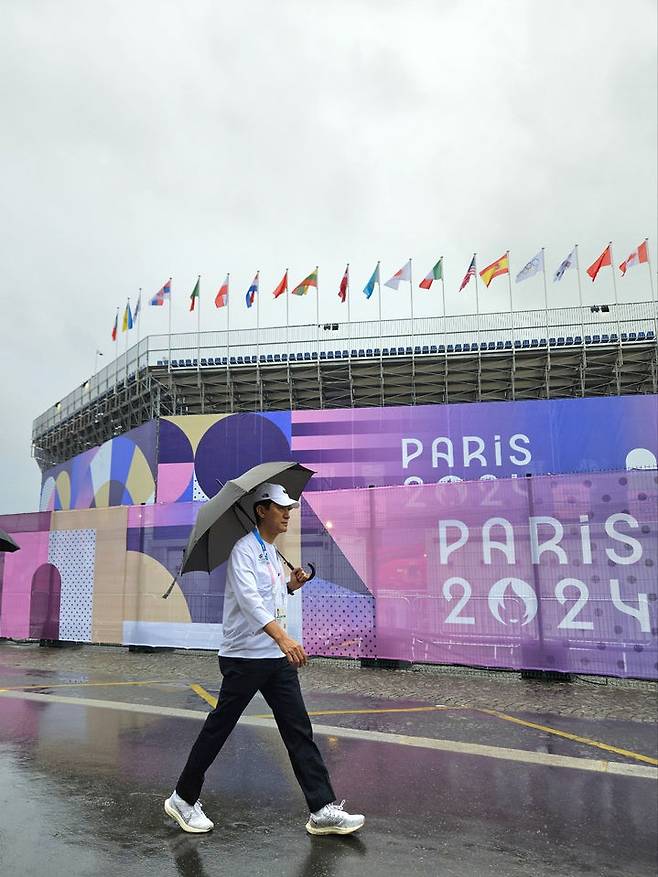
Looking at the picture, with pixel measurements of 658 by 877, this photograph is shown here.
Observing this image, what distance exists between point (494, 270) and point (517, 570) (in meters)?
22.8

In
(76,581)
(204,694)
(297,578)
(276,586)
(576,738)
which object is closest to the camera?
(276,586)

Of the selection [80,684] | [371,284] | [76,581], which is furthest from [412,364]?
[80,684]

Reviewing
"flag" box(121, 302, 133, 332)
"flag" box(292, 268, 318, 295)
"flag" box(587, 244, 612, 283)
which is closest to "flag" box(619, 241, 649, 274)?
"flag" box(587, 244, 612, 283)

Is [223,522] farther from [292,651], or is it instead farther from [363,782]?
[363,782]

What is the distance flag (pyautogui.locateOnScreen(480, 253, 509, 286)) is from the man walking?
2720 cm

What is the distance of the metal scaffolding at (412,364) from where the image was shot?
3212 centimetres

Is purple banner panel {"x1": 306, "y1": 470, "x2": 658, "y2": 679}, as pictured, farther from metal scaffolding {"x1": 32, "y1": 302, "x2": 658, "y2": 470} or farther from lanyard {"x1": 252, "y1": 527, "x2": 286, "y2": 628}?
metal scaffolding {"x1": 32, "y1": 302, "x2": 658, "y2": 470}

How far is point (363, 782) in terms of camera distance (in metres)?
4.55

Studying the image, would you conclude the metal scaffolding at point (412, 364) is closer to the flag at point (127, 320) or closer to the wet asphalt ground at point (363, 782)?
the flag at point (127, 320)

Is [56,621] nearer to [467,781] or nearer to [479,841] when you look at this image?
[467,781]

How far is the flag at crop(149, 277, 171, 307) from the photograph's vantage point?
3316cm

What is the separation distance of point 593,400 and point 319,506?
21.3 meters

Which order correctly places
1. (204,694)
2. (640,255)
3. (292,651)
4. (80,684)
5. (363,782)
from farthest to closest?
(640,255) → (80,684) → (204,694) → (363,782) → (292,651)

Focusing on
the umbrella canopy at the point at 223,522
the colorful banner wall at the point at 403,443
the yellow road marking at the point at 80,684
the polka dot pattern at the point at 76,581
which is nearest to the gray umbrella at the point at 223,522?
the umbrella canopy at the point at 223,522
